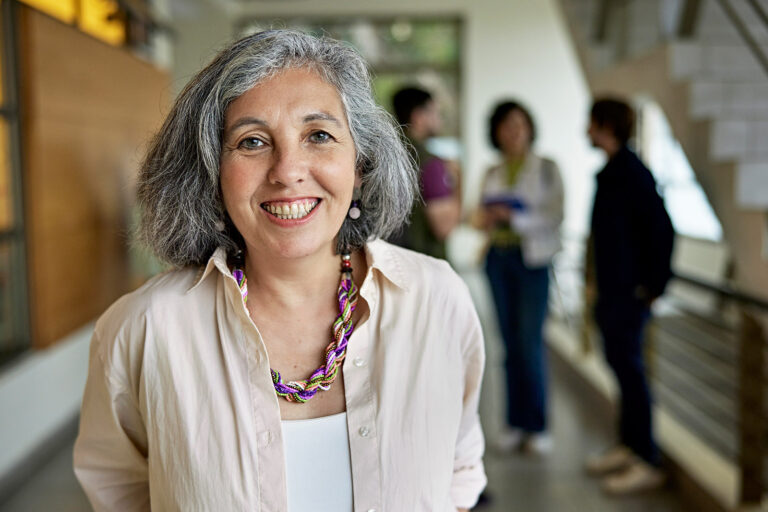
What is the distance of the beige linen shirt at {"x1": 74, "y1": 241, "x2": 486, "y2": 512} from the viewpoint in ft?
4.13

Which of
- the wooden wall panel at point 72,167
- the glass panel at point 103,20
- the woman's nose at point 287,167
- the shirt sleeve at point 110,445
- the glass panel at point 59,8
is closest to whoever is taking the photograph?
the woman's nose at point 287,167

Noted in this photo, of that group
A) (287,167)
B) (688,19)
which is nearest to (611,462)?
(688,19)

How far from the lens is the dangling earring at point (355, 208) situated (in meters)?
1.48

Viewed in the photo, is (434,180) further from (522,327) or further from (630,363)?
(630,363)

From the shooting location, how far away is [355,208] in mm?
1490

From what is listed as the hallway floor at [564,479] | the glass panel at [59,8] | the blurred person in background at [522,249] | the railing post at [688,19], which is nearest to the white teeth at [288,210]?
the hallway floor at [564,479]

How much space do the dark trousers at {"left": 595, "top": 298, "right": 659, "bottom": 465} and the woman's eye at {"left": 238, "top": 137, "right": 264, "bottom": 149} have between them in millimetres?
2496

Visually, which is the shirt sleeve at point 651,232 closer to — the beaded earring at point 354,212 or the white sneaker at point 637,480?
the white sneaker at point 637,480

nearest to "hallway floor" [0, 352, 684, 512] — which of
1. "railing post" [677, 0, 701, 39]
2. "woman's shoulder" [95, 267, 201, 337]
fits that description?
"railing post" [677, 0, 701, 39]

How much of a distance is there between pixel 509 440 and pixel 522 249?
1.03 metres

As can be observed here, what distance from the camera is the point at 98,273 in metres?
5.02

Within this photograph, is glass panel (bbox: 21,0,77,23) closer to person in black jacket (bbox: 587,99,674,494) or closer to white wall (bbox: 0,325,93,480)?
white wall (bbox: 0,325,93,480)

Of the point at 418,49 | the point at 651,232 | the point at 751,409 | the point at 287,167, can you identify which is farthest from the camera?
the point at 418,49

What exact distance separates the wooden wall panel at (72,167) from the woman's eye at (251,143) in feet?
7.70
